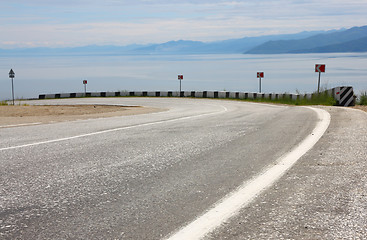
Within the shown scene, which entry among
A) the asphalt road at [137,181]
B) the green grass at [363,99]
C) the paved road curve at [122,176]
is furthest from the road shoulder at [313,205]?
the green grass at [363,99]

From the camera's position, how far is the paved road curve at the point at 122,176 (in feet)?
9.86

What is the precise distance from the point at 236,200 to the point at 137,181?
3.68 ft

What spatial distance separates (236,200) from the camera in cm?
347

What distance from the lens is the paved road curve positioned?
9.86 ft

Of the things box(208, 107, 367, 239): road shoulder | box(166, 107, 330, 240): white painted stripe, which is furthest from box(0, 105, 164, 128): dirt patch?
box(208, 107, 367, 239): road shoulder

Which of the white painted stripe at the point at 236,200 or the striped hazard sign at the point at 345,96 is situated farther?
the striped hazard sign at the point at 345,96

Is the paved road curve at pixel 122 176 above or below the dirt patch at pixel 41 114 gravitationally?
above

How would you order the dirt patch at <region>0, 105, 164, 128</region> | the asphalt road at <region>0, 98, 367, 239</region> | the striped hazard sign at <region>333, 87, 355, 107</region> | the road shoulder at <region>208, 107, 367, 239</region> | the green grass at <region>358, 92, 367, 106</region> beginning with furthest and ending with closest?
the green grass at <region>358, 92, 367, 106</region>, the striped hazard sign at <region>333, 87, 355, 107</region>, the dirt patch at <region>0, 105, 164, 128</region>, the asphalt road at <region>0, 98, 367, 239</region>, the road shoulder at <region>208, 107, 367, 239</region>

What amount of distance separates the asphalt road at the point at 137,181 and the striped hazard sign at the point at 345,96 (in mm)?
12150

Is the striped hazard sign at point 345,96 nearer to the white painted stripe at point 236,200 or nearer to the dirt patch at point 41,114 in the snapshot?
the dirt patch at point 41,114

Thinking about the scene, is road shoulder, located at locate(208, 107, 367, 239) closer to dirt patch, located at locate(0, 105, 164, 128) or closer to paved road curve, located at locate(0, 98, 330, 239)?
paved road curve, located at locate(0, 98, 330, 239)

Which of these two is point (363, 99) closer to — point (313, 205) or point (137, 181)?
point (137, 181)

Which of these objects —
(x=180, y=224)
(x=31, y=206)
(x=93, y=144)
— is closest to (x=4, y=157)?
(x=93, y=144)

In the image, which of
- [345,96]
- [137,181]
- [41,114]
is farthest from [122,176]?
[345,96]
